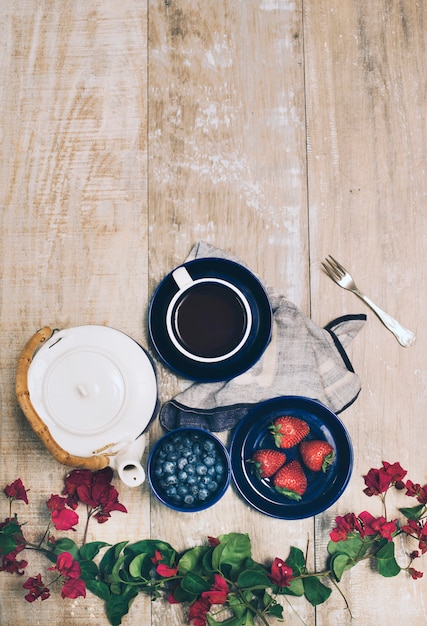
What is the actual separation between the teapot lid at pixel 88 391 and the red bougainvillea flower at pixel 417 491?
45 cm

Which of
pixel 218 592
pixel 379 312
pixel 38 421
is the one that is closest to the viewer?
pixel 38 421

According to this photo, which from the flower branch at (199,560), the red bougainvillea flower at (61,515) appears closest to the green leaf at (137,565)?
the flower branch at (199,560)

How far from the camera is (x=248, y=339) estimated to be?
955mm

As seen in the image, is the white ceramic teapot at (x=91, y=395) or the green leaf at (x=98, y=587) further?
the green leaf at (x=98, y=587)

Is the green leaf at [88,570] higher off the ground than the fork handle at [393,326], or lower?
lower

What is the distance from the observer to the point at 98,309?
1.03 metres

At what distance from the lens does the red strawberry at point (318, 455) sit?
93cm

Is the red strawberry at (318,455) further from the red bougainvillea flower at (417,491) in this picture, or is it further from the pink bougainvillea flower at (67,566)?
the pink bougainvillea flower at (67,566)

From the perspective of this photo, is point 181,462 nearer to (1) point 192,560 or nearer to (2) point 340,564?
(1) point 192,560

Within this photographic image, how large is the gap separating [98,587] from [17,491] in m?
0.20

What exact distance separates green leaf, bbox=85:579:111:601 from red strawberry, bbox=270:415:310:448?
36 centimetres

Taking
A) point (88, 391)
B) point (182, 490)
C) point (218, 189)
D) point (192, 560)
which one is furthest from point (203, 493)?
point (218, 189)

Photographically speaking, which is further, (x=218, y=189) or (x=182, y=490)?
(x=218, y=189)

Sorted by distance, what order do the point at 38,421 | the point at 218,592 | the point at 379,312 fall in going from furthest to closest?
the point at 379,312 < the point at 218,592 < the point at 38,421
